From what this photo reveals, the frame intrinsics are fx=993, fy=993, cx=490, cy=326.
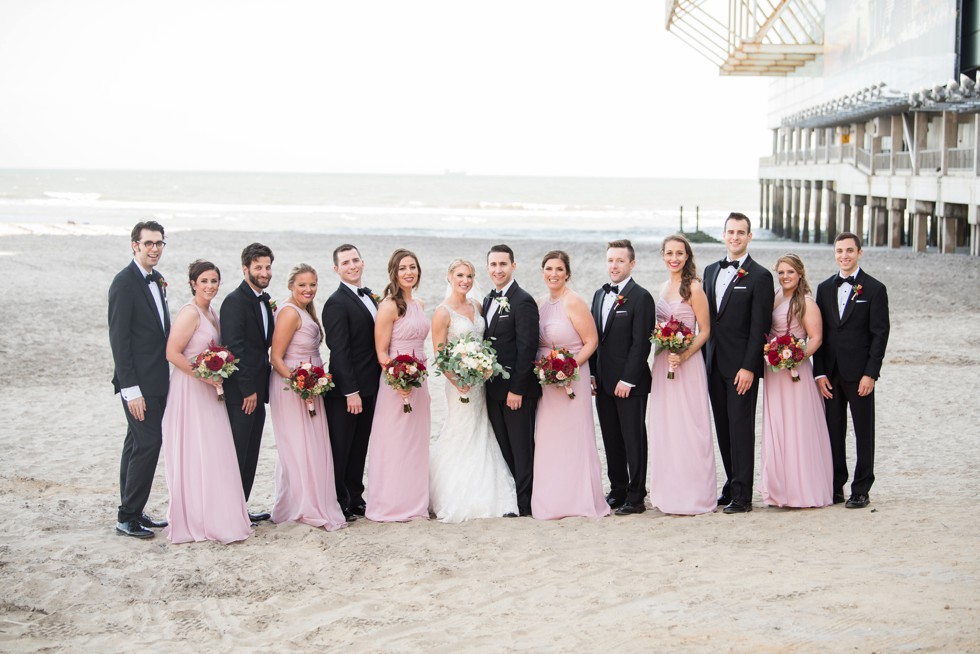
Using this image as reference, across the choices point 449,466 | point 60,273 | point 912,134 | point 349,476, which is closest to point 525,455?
point 449,466

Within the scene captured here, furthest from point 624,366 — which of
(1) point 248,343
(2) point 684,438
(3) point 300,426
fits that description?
(1) point 248,343

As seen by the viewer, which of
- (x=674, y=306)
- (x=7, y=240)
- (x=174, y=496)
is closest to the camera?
(x=174, y=496)

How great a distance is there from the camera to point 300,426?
6.98 metres

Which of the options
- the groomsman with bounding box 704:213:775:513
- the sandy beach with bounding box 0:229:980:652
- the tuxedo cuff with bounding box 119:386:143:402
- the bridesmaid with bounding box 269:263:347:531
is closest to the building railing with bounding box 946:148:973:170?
the sandy beach with bounding box 0:229:980:652

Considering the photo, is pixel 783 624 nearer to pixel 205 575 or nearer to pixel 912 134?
pixel 205 575

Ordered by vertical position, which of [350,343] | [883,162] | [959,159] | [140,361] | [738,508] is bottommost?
[738,508]

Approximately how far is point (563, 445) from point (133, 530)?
9.96 feet

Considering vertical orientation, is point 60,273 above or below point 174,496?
above

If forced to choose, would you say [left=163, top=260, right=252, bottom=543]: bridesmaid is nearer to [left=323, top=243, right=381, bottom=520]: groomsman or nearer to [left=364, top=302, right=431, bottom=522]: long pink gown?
[left=323, top=243, right=381, bottom=520]: groomsman

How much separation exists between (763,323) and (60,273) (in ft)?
66.6

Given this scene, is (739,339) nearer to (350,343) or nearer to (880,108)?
(350,343)

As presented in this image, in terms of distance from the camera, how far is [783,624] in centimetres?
479

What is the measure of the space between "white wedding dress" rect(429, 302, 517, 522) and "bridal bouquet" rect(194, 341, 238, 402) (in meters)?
1.57

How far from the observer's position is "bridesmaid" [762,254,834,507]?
23.1 feet
